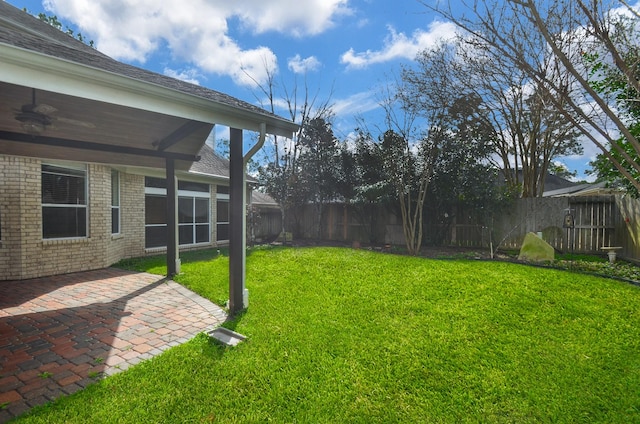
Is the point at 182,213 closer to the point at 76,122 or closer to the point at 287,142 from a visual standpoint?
the point at 287,142

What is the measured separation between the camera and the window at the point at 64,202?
7.12 metres

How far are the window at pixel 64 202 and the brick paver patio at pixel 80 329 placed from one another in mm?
1392

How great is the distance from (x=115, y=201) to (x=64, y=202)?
5.63 feet

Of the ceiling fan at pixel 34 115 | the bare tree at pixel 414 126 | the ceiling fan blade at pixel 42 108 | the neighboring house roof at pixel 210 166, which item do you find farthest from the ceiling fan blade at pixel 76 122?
the bare tree at pixel 414 126

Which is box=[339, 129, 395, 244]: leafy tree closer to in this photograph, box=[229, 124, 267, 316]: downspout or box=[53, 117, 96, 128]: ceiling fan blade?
box=[229, 124, 267, 316]: downspout

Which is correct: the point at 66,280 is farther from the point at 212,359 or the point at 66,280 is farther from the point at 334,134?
the point at 334,134

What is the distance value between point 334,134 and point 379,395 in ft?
42.9

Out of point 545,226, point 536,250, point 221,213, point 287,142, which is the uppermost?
point 287,142

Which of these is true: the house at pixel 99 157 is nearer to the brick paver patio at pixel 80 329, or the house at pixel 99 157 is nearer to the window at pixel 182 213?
the window at pixel 182 213

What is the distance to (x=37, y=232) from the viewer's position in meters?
6.93

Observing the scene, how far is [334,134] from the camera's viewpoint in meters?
14.6

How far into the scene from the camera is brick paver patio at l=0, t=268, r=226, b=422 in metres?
2.83

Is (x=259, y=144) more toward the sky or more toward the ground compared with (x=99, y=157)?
more toward the ground

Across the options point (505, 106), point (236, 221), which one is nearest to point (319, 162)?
point (505, 106)
